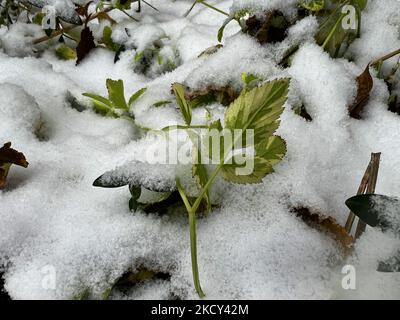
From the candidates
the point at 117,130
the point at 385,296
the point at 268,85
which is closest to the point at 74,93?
the point at 117,130

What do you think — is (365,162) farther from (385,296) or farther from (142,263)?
(142,263)

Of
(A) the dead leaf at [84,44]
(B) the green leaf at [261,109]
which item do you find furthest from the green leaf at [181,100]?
(A) the dead leaf at [84,44]

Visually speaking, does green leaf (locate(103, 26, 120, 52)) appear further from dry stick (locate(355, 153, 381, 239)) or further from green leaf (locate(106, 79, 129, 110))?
dry stick (locate(355, 153, 381, 239))

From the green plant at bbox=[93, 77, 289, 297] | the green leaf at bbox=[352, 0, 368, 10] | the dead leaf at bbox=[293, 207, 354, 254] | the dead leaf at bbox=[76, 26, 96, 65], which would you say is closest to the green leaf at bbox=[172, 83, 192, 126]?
the green plant at bbox=[93, 77, 289, 297]

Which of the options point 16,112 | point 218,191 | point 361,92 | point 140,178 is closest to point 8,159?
point 16,112

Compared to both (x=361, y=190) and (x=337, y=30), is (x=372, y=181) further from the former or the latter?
(x=337, y=30)

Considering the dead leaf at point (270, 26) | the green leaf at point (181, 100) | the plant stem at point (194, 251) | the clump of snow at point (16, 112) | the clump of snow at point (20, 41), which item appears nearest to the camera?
the plant stem at point (194, 251)

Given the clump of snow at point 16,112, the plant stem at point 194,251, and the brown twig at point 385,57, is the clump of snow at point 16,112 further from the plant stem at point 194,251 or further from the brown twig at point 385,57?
the brown twig at point 385,57
